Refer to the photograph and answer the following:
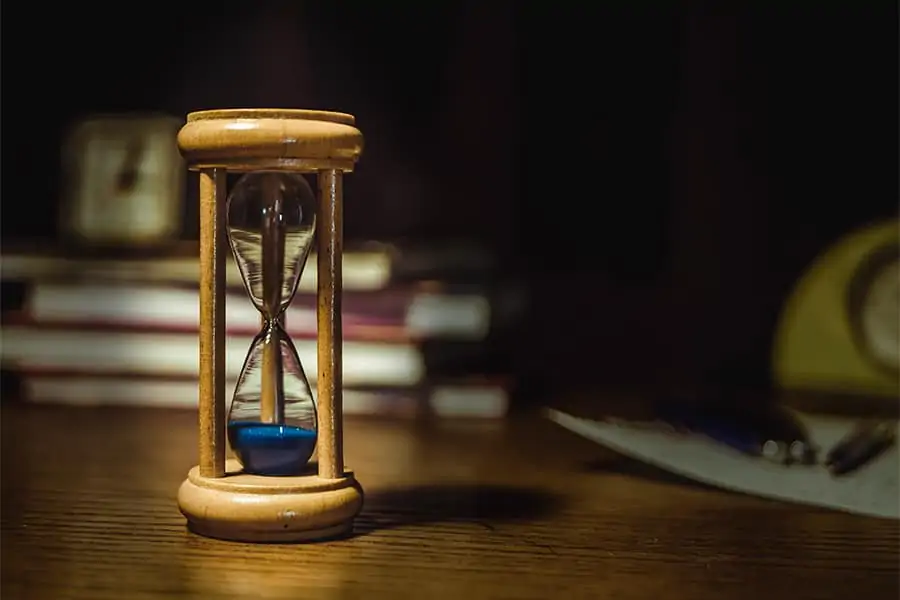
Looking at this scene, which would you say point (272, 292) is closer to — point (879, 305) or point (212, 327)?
point (212, 327)

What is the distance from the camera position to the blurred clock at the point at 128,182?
57.6 inches

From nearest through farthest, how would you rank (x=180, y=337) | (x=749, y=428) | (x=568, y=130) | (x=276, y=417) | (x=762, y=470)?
(x=276, y=417) → (x=762, y=470) → (x=749, y=428) → (x=180, y=337) → (x=568, y=130)

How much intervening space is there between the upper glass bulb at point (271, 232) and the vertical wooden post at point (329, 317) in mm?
20

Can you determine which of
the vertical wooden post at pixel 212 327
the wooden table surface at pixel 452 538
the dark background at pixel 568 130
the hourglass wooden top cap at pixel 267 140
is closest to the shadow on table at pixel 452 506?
the wooden table surface at pixel 452 538

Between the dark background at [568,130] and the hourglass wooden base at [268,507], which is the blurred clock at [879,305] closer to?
the dark background at [568,130]

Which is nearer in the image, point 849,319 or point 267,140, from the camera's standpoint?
point 267,140

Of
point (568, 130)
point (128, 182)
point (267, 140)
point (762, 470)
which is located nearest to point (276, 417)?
point (267, 140)

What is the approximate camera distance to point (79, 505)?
31.9 inches

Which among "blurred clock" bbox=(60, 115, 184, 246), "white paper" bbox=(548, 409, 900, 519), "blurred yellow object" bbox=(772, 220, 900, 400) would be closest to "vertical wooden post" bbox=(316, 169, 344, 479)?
"white paper" bbox=(548, 409, 900, 519)

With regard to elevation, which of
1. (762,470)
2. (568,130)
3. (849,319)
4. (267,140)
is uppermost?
(568,130)

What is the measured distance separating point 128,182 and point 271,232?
30.8 inches

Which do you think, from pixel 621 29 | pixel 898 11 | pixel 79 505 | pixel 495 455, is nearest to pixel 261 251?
pixel 79 505

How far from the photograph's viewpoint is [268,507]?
2.28ft

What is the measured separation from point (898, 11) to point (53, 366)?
46.9 inches
